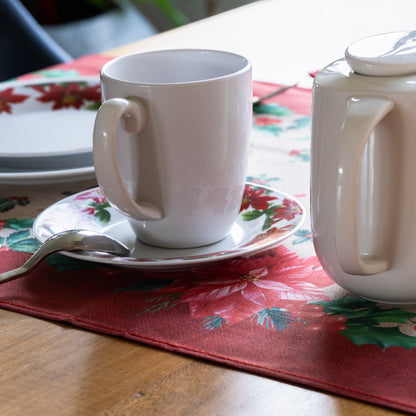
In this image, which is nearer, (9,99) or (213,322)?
(213,322)

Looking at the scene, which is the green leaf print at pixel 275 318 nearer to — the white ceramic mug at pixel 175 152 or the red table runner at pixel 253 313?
the red table runner at pixel 253 313

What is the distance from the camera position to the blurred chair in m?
1.59

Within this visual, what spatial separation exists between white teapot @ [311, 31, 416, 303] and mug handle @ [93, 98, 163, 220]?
14 cm

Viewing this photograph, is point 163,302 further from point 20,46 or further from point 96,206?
point 20,46

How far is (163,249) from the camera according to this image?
1.95 feet

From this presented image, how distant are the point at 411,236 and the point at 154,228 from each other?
0.22m

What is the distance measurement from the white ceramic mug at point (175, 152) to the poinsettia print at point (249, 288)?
5 cm

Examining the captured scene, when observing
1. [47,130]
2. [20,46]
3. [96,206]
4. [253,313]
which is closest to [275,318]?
[253,313]

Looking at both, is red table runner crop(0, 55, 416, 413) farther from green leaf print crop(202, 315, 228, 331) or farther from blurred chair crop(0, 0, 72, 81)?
blurred chair crop(0, 0, 72, 81)

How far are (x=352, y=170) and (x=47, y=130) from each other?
533 millimetres

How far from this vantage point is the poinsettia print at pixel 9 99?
3.04ft

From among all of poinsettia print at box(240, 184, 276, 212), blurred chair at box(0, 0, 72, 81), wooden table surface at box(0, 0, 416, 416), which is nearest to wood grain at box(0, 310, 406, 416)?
wooden table surface at box(0, 0, 416, 416)

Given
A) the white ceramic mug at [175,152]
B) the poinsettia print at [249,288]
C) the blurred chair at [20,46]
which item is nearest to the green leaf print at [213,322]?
the poinsettia print at [249,288]

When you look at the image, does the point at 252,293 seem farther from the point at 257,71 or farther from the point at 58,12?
the point at 58,12
